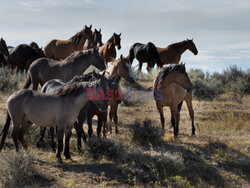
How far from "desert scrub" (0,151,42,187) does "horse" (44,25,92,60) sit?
32.9 feet

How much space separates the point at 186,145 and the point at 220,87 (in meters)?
9.45

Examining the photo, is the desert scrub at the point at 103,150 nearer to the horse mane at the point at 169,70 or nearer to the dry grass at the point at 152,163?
the dry grass at the point at 152,163

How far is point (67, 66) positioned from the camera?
817cm

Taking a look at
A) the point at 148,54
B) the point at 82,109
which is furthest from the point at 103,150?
the point at 148,54

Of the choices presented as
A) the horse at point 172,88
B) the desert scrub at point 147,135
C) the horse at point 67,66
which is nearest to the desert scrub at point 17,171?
the desert scrub at point 147,135

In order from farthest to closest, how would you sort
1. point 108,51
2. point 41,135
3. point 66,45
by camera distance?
point 66,45 < point 108,51 < point 41,135

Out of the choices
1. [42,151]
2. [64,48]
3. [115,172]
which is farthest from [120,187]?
[64,48]

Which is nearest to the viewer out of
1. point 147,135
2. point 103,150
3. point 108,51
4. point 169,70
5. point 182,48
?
point 103,150

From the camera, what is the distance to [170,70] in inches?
313

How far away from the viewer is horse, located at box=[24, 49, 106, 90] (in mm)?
8078

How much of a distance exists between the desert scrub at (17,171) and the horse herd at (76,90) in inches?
20.9

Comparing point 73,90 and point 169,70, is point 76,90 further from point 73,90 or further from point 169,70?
point 169,70

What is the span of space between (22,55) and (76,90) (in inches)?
422

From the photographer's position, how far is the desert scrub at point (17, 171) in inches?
196
